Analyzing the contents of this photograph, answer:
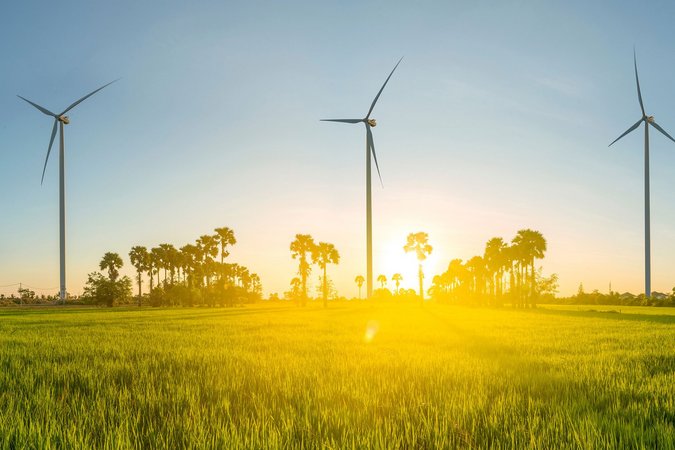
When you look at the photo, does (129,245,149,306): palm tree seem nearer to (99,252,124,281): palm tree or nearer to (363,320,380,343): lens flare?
(99,252,124,281): palm tree

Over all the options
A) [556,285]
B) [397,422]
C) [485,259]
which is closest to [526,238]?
[485,259]

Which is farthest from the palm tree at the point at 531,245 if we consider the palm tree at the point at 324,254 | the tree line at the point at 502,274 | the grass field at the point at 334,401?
the grass field at the point at 334,401

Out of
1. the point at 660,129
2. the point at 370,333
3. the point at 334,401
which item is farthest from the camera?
the point at 660,129

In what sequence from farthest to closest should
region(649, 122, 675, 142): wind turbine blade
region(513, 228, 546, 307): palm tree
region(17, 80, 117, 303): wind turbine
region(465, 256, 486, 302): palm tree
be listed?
region(465, 256, 486, 302): palm tree < region(513, 228, 546, 307): palm tree < region(649, 122, 675, 142): wind turbine blade < region(17, 80, 117, 303): wind turbine

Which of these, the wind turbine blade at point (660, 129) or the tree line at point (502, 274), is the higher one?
the wind turbine blade at point (660, 129)

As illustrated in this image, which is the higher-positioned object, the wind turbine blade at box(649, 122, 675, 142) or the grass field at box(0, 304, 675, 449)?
the wind turbine blade at box(649, 122, 675, 142)

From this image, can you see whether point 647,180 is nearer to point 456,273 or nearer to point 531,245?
point 531,245

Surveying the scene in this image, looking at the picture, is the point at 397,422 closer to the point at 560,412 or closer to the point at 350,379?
the point at 560,412

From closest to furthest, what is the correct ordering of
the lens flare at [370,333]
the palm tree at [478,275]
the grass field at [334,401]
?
1. the grass field at [334,401]
2. the lens flare at [370,333]
3. the palm tree at [478,275]

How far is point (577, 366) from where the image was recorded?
9922 millimetres

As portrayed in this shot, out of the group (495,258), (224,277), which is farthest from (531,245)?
(224,277)

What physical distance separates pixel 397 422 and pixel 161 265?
383ft

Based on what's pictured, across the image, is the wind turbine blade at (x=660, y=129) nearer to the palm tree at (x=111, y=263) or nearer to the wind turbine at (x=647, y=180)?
the wind turbine at (x=647, y=180)

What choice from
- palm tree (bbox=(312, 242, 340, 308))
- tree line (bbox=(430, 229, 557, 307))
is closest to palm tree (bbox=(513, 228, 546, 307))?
tree line (bbox=(430, 229, 557, 307))
